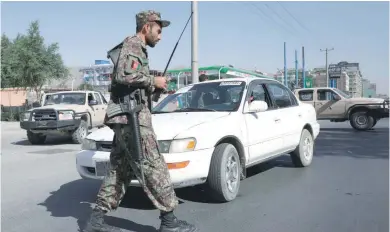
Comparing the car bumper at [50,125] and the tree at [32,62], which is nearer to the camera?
the car bumper at [50,125]

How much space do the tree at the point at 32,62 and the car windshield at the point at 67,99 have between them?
46.1ft

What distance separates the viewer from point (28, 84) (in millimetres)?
27312

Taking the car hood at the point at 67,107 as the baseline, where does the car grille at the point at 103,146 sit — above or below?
below

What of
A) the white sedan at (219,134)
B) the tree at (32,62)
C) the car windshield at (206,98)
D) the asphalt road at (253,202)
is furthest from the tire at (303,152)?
the tree at (32,62)

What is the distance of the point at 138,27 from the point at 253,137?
2.37m

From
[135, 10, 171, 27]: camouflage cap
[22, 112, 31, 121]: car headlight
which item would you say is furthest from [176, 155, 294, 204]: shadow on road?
[22, 112, 31, 121]: car headlight

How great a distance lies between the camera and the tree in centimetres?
2592

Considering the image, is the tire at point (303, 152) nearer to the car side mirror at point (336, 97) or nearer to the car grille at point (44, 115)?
the car grille at point (44, 115)

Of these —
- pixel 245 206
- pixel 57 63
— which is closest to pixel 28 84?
pixel 57 63

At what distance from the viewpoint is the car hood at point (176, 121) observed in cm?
435

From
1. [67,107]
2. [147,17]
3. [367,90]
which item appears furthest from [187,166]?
[367,90]

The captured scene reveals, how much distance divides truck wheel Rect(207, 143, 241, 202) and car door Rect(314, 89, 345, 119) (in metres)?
12.0

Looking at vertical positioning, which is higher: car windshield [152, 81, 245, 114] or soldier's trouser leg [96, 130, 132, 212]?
car windshield [152, 81, 245, 114]

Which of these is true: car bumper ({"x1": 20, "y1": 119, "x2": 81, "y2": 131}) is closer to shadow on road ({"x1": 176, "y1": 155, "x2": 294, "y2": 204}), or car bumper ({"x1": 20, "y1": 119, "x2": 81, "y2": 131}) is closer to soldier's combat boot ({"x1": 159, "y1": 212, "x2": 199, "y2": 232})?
shadow on road ({"x1": 176, "y1": 155, "x2": 294, "y2": 204})
